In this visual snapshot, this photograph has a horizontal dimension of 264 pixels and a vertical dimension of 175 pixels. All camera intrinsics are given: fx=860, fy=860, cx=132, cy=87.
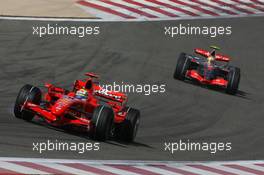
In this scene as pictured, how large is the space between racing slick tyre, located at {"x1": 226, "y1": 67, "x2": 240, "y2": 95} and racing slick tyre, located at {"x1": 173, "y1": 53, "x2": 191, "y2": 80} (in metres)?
1.36

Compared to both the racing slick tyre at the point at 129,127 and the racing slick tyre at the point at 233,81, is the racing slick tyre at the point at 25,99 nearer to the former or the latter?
the racing slick tyre at the point at 129,127

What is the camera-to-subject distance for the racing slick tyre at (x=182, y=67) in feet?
84.5

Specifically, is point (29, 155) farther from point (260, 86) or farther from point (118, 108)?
point (260, 86)

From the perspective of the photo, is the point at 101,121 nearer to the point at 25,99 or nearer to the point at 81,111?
the point at 81,111

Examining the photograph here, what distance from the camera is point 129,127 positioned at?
19266mm

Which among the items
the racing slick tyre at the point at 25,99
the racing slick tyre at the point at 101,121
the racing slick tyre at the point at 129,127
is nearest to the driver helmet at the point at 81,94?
the racing slick tyre at the point at 25,99

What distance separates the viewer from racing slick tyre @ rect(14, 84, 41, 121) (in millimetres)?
19078

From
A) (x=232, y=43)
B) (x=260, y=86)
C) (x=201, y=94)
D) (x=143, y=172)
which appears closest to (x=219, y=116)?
(x=201, y=94)

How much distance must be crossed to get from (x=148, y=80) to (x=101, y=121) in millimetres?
7689

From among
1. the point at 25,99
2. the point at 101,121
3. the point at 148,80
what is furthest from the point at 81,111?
the point at 148,80

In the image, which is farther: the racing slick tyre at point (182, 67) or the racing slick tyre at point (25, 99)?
the racing slick tyre at point (182, 67)

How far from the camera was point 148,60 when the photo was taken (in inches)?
1095

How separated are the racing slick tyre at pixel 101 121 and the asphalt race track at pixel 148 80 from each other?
0.96ft

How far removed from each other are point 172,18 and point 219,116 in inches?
396
